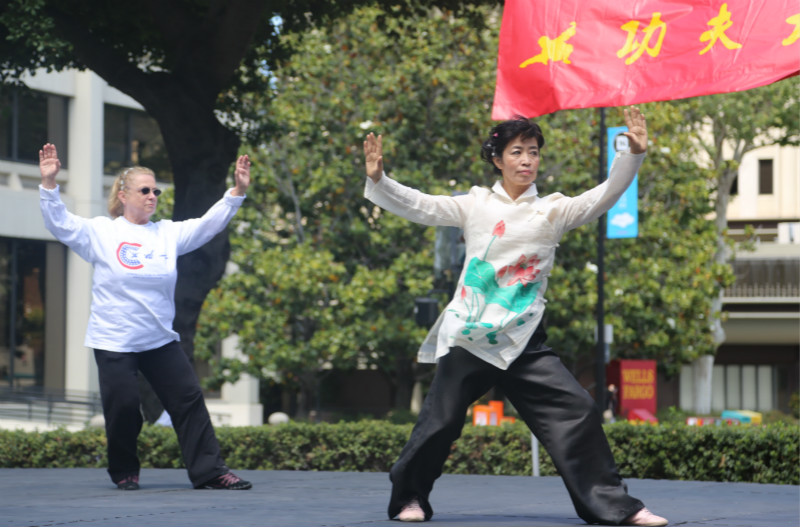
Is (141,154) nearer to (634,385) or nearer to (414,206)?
(634,385)

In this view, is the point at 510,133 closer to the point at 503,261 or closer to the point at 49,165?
the point at 503,261

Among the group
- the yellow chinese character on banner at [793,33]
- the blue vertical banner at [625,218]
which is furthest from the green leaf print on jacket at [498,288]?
the blue vertical banner at [625,218]

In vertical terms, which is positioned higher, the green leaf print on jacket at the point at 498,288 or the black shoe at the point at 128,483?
the green leaf print on jacket at the point at 498,288

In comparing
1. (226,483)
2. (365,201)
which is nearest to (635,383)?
(365,201)

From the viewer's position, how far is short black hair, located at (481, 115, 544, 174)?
5547 mm

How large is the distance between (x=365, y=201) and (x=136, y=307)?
18.8 metres

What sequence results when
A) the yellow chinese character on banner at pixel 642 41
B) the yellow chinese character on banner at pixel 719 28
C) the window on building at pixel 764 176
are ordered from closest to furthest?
the yellow chinese character on banner at pixel 719 28 → the yellow chinese character on banner at pixel 642 41 → the window on building at pixel 764 176

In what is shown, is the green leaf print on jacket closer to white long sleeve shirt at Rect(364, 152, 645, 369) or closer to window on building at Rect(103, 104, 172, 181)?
white long sleeve shirt at Rect(364, 152, 645, 369)

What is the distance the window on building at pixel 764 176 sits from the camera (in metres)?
49.5

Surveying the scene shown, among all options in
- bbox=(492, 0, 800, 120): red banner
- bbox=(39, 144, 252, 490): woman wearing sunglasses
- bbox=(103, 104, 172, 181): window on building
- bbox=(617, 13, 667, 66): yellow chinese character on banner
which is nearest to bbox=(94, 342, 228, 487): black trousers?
bbox=(39, 144, 252, 490): woman wearing sunglasses

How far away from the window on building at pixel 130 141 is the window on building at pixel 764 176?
26.7m

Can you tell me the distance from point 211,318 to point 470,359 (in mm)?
20605

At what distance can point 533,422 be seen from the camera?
5.58 metres

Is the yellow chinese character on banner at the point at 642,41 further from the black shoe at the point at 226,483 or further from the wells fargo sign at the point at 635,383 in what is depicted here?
the wells fargo sign at the point at 635,383
